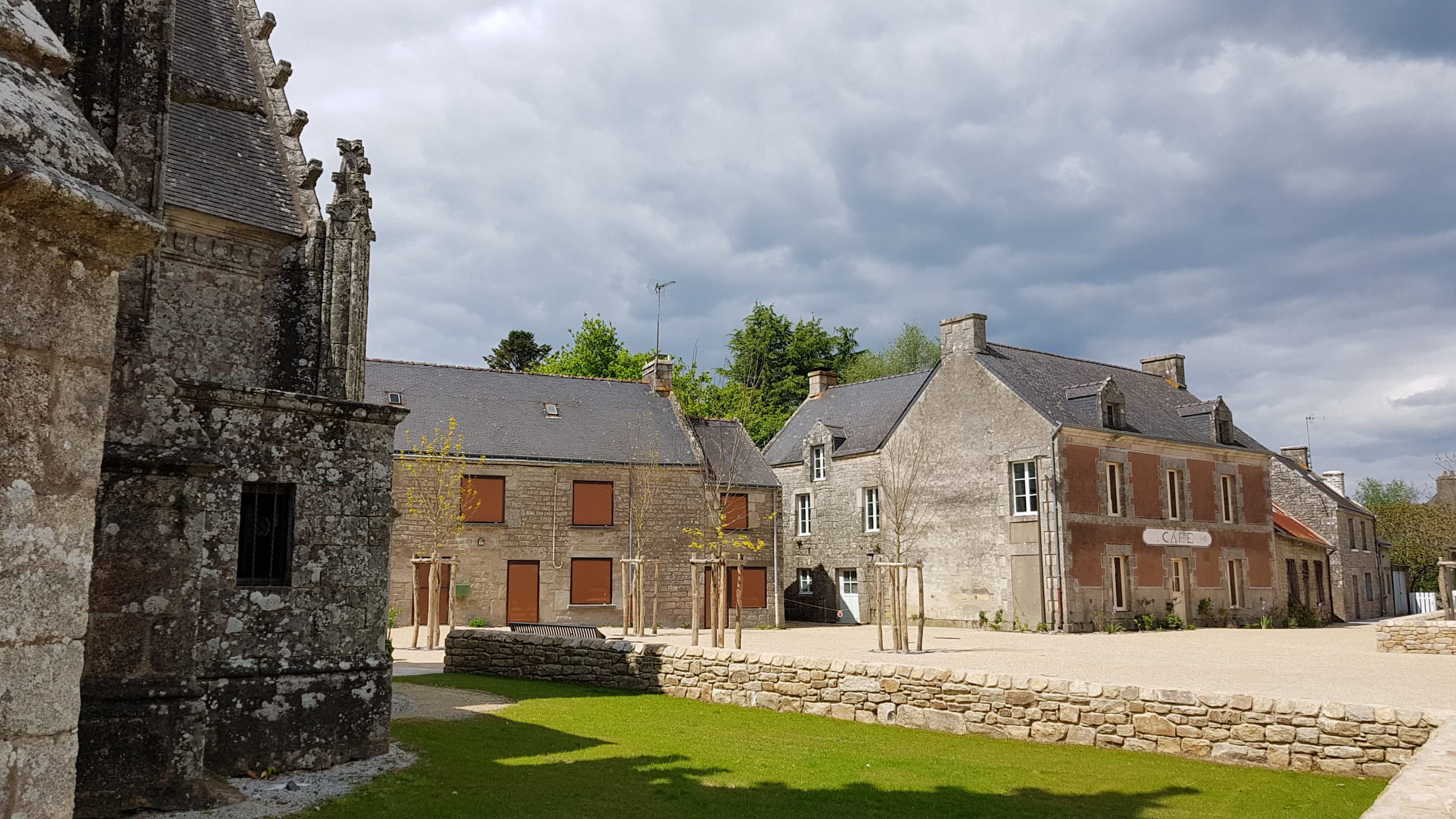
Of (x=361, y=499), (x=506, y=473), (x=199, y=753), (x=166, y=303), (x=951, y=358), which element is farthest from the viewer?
(x=951, y=358)

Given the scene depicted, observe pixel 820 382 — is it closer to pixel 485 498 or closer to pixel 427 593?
pixel 485 498

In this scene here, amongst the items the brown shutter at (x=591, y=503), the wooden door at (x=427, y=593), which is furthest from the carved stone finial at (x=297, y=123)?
the brown shutter at (x=591, y=503)

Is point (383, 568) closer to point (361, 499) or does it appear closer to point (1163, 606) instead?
point (361, 499)

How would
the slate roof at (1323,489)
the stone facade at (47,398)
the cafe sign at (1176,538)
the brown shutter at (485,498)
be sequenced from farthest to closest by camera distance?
the slate roof at (1323,489) < the cafe sign at (1176,538) < the brown shutter at (485,498) < the stone facade at (47,398)

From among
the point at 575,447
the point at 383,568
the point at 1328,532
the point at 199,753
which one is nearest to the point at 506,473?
the point at 575,447

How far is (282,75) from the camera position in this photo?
41.2 feet

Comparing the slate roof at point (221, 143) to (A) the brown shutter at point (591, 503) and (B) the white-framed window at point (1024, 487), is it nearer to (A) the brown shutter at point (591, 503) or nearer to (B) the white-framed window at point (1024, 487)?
(A) the brown shutter at point (591, 503)

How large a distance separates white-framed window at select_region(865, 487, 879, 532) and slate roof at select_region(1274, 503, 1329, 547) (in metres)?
13.5

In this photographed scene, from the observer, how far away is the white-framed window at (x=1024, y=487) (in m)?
25.8

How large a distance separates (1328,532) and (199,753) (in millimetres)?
38527

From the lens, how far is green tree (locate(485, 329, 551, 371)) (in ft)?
168

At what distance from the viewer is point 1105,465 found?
2661 centimetres

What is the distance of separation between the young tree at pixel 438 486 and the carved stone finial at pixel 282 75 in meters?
12.2

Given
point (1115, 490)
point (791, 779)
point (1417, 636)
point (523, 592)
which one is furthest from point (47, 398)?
point (1115, 490)
